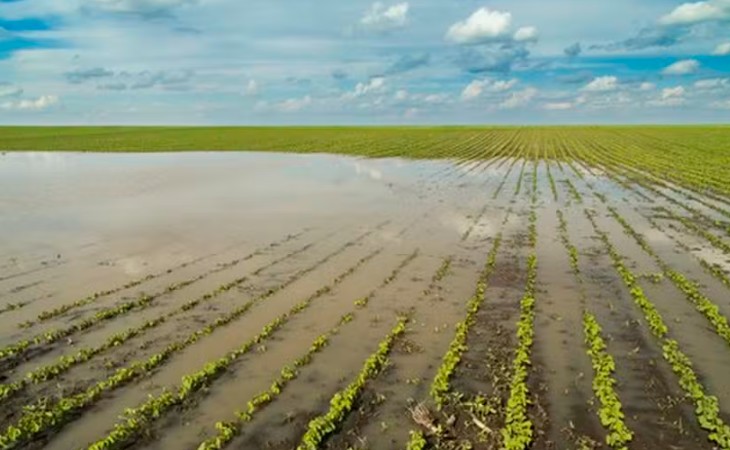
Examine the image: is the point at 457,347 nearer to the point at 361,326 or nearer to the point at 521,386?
the point at 521,386

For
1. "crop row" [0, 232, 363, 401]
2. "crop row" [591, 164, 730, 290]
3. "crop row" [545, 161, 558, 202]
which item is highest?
"crop row" [0, 232, 363, 401]

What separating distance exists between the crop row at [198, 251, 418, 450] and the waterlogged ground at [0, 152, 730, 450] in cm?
5

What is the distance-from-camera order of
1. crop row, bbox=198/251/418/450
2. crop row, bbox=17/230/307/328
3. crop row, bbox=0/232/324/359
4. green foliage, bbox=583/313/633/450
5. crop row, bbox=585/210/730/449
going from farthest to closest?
crop row, bbox=17/230/307/328 < crop row, bbox=0/232/324/359 < crop row, bbox=585/210/730/449 < crop row, bbox=198/251/418/450 < green foliage, bbox=583/313/633/450

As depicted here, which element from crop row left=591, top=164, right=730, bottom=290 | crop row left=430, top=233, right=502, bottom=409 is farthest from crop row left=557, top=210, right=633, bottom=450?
crop row left=591, top=164, right=730, bottom=290

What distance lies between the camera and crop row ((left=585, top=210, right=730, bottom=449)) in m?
8.45

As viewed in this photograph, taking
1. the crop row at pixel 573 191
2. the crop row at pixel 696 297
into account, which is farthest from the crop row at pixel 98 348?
the crop row at pixel 573 191

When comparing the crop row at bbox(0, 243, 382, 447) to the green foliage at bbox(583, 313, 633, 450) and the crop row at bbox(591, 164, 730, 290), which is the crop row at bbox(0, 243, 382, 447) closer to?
the green foliage at bbox(583, 313, 633, 450)

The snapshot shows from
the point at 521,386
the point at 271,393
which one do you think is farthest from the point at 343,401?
the point at 521,386

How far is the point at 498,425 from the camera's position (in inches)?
343

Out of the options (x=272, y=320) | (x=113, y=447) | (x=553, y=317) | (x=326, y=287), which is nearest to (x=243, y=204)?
(x=326, y=287)

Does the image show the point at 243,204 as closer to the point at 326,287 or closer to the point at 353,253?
the point at 353,253

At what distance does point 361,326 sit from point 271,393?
337cm

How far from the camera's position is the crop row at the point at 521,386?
27.0ft

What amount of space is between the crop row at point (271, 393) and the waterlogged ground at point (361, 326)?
5cm
